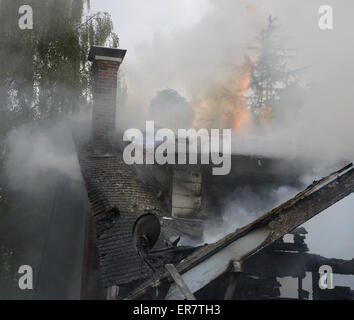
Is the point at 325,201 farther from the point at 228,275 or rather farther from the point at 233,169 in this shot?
the point at 233,169

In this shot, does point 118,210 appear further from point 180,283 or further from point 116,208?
point 180,283

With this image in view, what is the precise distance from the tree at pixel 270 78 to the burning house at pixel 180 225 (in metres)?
20.1

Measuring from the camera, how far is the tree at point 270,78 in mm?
29609

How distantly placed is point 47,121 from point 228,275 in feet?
35.8

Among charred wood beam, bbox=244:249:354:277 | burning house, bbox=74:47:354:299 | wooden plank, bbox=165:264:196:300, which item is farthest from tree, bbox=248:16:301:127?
wooden plank, bbox=165:264:196:300

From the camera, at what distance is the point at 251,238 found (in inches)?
210

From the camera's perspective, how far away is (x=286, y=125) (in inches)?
476

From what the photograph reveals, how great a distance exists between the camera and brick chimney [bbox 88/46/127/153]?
400 inches

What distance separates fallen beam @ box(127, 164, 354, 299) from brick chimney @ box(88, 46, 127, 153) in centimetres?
519

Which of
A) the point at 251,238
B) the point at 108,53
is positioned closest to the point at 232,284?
the point at 251,238

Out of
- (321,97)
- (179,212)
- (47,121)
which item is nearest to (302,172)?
(179,212)

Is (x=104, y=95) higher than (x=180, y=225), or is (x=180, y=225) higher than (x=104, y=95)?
(x=104, y=95)

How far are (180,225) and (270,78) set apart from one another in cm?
2424

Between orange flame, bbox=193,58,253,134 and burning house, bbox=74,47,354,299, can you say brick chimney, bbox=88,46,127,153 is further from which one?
orange flame, bbox=193,58,253,134
